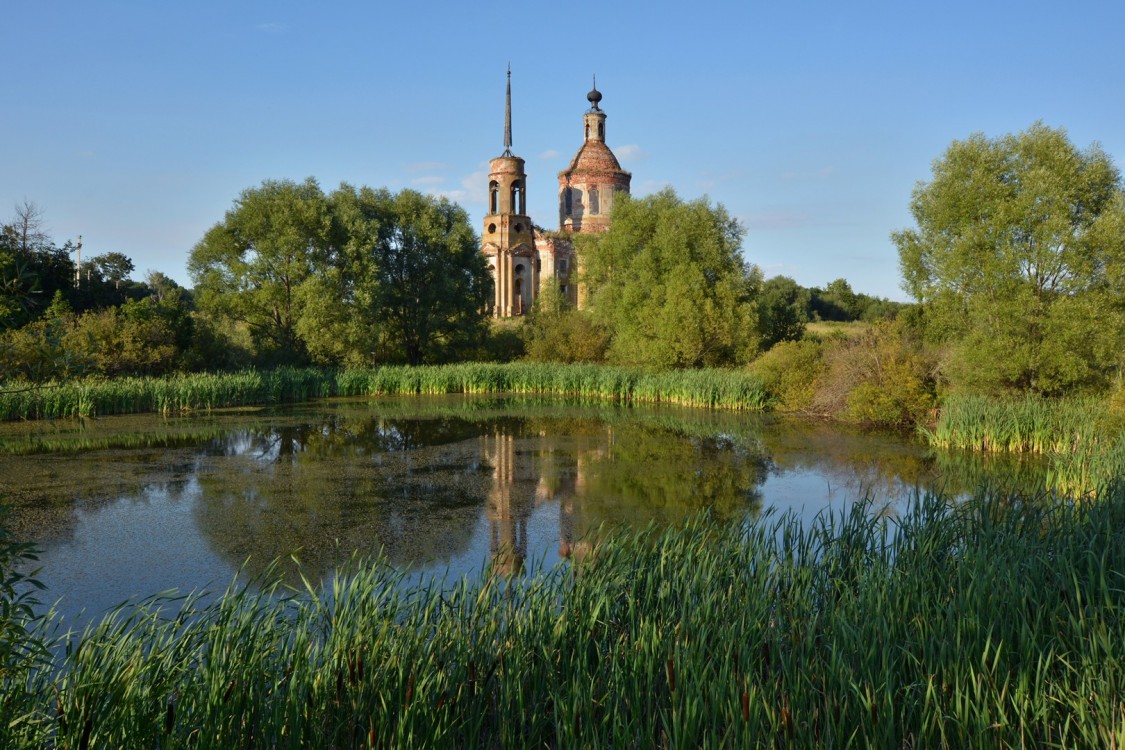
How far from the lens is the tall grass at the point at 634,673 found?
316cm

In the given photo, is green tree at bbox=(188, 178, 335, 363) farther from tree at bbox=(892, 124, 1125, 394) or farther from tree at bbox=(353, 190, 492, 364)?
tree at bbox=(892, 124, 1125, 394)

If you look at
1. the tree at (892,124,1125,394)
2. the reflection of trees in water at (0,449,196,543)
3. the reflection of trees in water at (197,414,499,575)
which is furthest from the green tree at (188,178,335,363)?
the tree at (892,124,1125,394)

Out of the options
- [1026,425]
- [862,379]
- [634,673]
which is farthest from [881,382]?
[634,673]

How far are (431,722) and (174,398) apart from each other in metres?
18.0

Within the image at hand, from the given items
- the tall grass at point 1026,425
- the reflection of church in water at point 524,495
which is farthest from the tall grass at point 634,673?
the tall grass at point 1026,425

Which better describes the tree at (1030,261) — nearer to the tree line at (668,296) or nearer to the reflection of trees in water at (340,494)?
the tree line at (668,296)

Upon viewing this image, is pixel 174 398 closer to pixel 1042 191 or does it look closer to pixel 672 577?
pixel 672 577

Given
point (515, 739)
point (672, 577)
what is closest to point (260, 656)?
point (515, 739)

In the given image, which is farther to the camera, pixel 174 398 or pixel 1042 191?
pixel 174 398

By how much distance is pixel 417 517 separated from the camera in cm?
908

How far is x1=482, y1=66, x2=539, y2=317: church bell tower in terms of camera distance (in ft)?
133

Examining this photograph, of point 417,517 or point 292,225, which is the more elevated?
point 292,225

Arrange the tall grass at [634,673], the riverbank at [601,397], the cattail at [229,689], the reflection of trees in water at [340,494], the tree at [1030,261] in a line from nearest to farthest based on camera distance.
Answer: the tall grass at [634,673] → the cattail at [229,689] → the reflection of trees in water at [340,494] → the riverbank at [601,397] → the tree at [1030,261]

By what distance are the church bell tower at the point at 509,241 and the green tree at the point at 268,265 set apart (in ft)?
47.5
